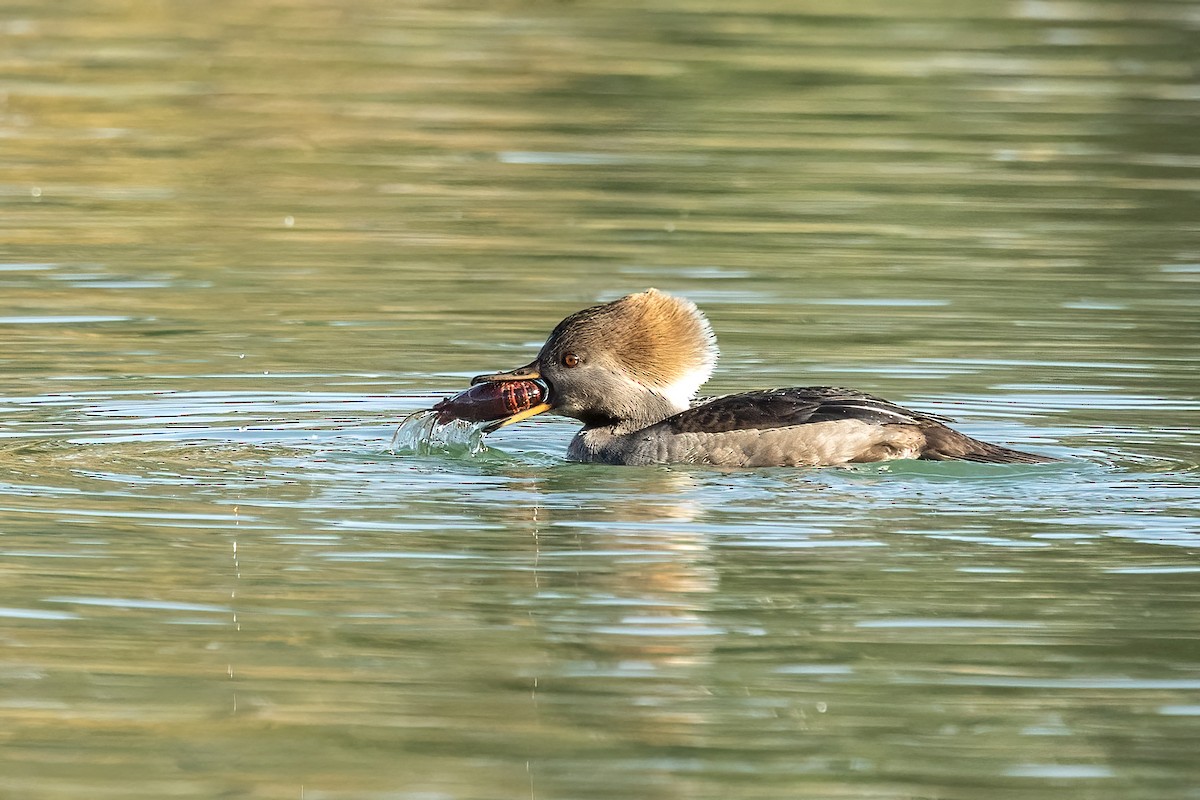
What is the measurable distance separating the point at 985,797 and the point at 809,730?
0.73m

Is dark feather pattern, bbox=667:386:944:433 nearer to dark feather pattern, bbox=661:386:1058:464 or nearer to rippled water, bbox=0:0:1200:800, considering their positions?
dark feather pattern, bbox=661:386:1058:464

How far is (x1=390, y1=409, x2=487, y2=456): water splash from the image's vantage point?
11.4 m

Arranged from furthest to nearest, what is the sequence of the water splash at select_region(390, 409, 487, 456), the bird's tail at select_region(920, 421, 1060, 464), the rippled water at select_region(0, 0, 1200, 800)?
1. the water splash at select_region(390, 409, 487, 456)
2. the bird's tail at select_region(920, 421, 1060, 464)
3. the rippled water at select_region(0, 0, 1200, 800)

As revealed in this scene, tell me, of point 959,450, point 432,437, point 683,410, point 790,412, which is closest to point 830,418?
point 790,412

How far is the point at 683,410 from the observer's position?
11719mm

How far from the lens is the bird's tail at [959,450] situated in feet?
35.5

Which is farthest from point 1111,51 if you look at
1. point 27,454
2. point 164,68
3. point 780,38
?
point 27,454

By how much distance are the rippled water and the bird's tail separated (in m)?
0.10

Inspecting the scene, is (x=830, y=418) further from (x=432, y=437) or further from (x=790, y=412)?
(x=432, y=437)

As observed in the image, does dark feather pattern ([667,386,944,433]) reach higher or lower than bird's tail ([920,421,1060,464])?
higher

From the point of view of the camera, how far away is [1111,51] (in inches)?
1102

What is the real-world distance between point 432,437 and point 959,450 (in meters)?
2.53

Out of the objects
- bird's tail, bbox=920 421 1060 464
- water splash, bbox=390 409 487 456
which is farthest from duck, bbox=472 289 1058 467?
water splash, bbox=390 409 487 456

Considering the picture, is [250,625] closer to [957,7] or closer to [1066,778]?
[1066,778]
